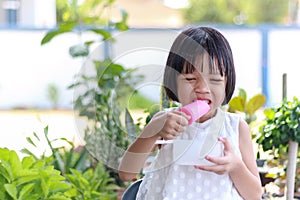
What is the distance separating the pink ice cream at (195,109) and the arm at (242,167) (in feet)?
0.30

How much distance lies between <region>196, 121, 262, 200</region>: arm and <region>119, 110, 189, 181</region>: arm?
11 centimetres

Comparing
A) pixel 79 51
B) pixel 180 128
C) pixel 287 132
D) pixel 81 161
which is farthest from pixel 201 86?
pixel 79 51

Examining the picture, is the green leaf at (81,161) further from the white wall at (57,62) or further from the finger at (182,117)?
the white wall at (57,62)

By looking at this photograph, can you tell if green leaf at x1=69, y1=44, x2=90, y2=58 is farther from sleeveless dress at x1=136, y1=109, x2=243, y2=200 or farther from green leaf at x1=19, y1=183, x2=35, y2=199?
sleeveless dress at x1=136, y1=109, x2=243, y2=200

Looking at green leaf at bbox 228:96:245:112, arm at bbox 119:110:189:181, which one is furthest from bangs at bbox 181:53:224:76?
green leaf at bbox 228:96:245:112

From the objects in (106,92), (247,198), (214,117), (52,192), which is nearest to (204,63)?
(214,117)

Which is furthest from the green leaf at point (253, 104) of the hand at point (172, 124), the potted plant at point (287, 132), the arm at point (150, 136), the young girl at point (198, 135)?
the hand at point (172, 124)

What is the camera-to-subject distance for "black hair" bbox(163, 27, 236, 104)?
4.64 ft

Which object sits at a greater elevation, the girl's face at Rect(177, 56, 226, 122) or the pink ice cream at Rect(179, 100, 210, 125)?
the girl's face at Rect(177, 56, 226, 122)

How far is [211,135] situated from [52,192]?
49cm

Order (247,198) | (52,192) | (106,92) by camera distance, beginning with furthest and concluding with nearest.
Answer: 1. (106,92)
2. (52,192)
3. (247,198)

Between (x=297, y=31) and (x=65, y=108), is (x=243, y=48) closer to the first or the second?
(x=297, y=31)

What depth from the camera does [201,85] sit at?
1.38 m

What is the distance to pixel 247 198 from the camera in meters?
1.52
